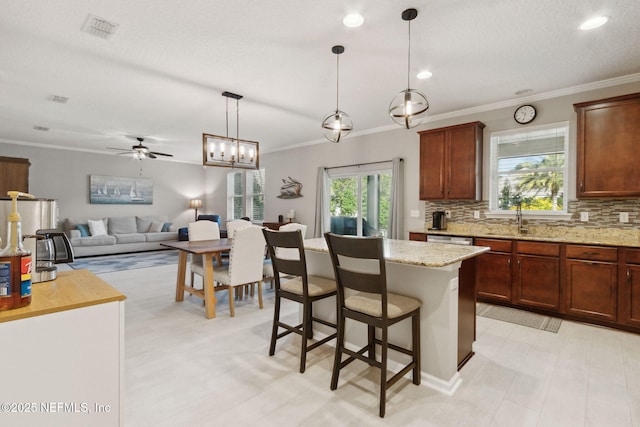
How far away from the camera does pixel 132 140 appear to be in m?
6.73

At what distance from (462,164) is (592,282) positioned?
1.97 meters

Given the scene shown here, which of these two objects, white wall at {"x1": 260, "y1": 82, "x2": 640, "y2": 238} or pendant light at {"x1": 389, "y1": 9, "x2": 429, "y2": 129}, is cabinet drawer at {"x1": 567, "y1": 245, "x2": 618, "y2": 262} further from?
pendant light at {"x1": 389, "y1": 9, "x2": 429, "y2": 129}

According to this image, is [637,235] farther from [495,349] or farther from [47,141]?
[47,141]

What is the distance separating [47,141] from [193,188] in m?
3.76

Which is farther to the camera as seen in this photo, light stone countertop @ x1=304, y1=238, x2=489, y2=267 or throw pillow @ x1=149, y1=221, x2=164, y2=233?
throw pillow @ x1=149, y1=221, x2=164, y2=233

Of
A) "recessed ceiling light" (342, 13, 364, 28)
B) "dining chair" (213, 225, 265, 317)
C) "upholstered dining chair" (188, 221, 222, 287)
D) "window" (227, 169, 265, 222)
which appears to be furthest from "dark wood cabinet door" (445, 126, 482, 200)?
"window" (227, 169, 265, 222)

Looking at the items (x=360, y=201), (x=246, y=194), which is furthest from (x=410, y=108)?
(x=246, y=194)

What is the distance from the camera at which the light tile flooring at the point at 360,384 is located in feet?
5.96

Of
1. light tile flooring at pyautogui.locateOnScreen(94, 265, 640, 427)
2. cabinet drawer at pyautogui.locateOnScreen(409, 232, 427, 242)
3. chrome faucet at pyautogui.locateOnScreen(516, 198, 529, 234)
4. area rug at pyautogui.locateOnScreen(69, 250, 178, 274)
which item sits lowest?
light tile flooring at pyautogui.locateOnScreen(94, 265, 640, 427)

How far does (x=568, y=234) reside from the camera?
12.2ft

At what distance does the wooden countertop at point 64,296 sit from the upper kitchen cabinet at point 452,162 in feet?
13.7

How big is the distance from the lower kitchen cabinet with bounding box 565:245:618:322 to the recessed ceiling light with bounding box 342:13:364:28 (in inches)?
123

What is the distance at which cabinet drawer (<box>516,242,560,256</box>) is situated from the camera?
340 centimetres

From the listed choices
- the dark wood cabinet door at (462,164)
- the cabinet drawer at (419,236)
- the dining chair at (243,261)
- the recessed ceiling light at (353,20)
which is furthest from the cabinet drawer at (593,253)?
the dining chair at (243,261)
